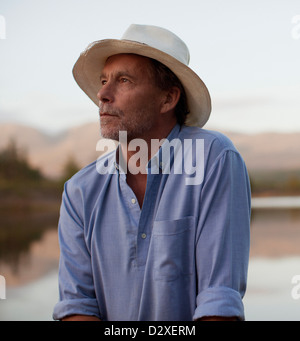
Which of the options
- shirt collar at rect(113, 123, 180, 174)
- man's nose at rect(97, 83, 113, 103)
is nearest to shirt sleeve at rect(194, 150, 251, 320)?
shirt collar at rect(113, 123, 180, 174)

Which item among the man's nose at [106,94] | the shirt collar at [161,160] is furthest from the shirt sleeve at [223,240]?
the man's nose at [106,94]

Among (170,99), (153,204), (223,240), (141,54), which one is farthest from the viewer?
(170,99)

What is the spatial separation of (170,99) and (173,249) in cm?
61

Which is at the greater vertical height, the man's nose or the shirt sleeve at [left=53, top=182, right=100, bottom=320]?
the man's nose

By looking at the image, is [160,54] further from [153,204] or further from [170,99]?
[153,204]

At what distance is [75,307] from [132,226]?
1.09 ft

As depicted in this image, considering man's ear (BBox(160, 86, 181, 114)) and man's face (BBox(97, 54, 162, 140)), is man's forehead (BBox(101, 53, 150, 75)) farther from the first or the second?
man's ear (BBox(160, 86, 181, 114))

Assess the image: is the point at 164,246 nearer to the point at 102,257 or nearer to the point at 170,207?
the point at 170,207

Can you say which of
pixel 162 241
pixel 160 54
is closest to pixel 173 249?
pixel 162 241

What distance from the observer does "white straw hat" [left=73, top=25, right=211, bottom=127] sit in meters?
1.63

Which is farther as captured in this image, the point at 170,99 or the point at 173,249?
the point at 170,99

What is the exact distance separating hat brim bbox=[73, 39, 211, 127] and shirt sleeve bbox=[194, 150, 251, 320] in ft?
1.10

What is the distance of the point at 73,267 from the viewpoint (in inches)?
63.3
